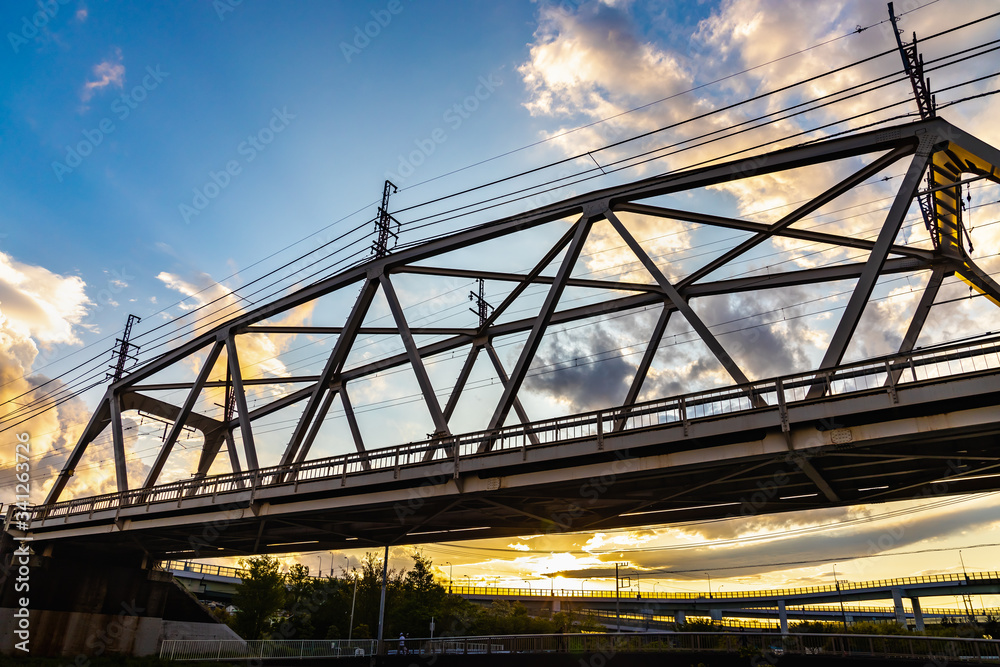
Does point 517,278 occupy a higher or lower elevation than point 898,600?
higher

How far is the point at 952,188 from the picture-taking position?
20.7 meters

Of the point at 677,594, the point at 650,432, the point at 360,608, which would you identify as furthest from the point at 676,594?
the point at 650,432

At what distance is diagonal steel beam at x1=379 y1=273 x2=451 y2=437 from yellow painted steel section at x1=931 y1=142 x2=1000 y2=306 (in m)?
17.9

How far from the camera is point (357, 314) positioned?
30750 mm

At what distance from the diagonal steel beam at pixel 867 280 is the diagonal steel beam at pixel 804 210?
2176 millimetres

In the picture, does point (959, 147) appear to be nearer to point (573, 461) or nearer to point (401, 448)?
point (573, 461)

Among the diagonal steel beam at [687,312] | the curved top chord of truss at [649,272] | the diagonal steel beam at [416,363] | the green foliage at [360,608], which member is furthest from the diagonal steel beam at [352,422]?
the green foliage at [360,608]

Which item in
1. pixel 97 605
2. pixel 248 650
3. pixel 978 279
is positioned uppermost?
pixel 978 279

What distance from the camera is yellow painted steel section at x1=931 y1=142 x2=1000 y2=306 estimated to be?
61.4 feet

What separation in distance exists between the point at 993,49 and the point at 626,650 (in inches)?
1083

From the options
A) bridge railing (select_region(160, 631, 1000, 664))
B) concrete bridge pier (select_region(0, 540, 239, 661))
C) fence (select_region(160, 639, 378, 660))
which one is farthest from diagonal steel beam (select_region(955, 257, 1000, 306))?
concrete bridge pier (select_region(0, 540, 239, 661))

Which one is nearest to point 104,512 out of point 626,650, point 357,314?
point 357,314

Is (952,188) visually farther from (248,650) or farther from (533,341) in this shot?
(248,650)

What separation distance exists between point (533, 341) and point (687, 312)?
539 centimetres
